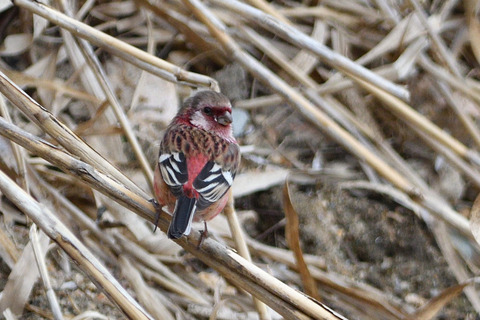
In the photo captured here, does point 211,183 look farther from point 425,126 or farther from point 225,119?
point 425,126

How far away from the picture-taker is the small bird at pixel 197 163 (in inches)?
113

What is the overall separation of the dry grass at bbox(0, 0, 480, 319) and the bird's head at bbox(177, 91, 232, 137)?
94 mm

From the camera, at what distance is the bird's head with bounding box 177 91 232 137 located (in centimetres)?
347

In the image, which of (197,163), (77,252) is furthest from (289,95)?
(77,252)

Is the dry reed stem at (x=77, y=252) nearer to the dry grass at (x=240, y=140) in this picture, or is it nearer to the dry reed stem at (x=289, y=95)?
the dry grass at (x=240, y=140)

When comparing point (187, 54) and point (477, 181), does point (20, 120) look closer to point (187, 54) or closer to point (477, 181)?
point (187, 54)

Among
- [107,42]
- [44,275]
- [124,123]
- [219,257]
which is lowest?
[44,275]

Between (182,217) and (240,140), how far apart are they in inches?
73.5

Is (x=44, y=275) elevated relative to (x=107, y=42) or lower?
lower

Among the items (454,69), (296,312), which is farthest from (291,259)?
(454,69)

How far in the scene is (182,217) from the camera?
275 cm

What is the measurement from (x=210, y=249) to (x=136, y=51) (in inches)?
45.9

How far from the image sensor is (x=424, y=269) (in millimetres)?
3996

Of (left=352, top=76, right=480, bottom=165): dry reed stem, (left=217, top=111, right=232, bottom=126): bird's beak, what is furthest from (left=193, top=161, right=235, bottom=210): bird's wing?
(left=352, top=76, right=480, bottom=165): dry reed stem
